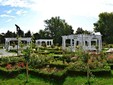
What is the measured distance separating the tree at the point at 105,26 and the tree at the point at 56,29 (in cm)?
718

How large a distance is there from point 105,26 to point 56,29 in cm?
1320

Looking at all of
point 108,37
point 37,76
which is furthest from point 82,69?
point 108,37

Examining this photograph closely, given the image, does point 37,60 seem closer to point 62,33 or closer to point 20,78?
point 20,78

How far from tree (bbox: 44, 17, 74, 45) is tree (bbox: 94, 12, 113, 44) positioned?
7183mm

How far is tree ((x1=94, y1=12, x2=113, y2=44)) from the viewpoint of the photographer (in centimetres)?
6222

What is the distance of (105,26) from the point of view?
213 feet

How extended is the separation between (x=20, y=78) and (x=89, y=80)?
11.4 ft

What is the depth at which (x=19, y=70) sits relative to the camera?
14617 mm

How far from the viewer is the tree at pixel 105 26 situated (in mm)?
62219

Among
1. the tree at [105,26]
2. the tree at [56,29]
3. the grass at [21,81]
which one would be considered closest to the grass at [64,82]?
the grass at [21,81]

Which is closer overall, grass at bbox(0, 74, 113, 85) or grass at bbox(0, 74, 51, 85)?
grass at bbox(0, 74, 113, 85)

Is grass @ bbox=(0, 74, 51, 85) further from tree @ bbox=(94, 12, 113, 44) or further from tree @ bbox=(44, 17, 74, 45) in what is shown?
tree @ bbox=(44, 17, 74, 45)

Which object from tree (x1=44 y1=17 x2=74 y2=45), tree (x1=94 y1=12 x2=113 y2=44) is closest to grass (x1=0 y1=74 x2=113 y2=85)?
tree (x1=94 y1=12 x2=113 y2=44)

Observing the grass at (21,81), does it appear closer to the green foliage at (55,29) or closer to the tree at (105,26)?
the tree at (105,26)
